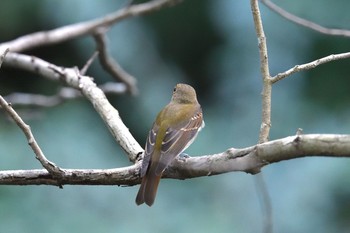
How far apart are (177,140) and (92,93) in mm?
621

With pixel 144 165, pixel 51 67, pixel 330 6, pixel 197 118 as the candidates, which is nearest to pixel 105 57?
pixel 51 67

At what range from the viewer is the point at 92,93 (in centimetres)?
405

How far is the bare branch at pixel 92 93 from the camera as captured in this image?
11.3 feet

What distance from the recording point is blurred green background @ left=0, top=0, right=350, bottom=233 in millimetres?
5363

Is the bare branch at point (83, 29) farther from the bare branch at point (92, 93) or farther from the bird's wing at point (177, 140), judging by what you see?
the bird's wing at point (177, 140)

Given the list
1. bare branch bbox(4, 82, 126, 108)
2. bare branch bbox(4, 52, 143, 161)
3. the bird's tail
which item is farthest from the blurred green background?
the bird's tail

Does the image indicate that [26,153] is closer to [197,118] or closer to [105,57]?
[105,57]

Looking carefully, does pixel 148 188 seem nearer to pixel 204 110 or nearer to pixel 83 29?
pixel 83 29

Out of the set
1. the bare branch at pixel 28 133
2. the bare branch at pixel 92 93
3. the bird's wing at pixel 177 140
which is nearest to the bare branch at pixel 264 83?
the bird's wing at pixel 177 140

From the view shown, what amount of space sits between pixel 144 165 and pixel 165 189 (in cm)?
241

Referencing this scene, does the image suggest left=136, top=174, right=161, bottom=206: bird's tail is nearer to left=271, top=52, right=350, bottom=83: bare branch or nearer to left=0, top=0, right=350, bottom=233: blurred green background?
left=271, top=52, right=350, bottom=83: bare branch

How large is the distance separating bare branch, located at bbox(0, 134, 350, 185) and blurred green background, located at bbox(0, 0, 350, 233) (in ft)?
7.25

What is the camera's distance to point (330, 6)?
19.6 ft

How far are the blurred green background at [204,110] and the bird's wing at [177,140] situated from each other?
4.84 feet
